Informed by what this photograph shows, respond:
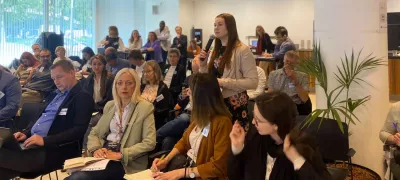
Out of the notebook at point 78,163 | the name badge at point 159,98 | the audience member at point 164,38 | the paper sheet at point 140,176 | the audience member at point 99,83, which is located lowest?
the paper sheet at point 140,176

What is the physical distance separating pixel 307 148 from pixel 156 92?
286cm

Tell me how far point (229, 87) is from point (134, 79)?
2.41 ft

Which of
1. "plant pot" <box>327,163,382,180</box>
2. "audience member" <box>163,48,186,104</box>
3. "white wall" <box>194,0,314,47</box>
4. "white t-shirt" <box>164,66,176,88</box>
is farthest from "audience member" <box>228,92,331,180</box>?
"white wall" <box>194,0,314,47</box>

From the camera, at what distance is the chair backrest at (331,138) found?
3.01m

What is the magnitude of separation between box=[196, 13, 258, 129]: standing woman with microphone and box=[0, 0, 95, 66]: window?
8.03m

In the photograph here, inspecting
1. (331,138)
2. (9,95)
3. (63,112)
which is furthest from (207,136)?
(9,95)

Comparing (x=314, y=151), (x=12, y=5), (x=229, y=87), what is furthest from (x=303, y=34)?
(x=314, y=151)

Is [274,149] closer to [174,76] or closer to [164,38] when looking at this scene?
[174,76]

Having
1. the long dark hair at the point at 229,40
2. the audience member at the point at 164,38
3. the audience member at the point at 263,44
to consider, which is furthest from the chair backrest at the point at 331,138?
the audience member at the point at 164,38

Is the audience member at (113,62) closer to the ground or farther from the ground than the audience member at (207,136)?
farther from the ground

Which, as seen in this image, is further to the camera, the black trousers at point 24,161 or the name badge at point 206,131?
the black trousers at point 24,161

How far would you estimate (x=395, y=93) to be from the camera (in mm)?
7629

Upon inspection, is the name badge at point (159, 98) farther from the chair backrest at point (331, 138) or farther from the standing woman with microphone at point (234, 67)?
the chair backrest at point (331, 138)

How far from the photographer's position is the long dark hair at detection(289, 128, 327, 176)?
1831 millimetres
